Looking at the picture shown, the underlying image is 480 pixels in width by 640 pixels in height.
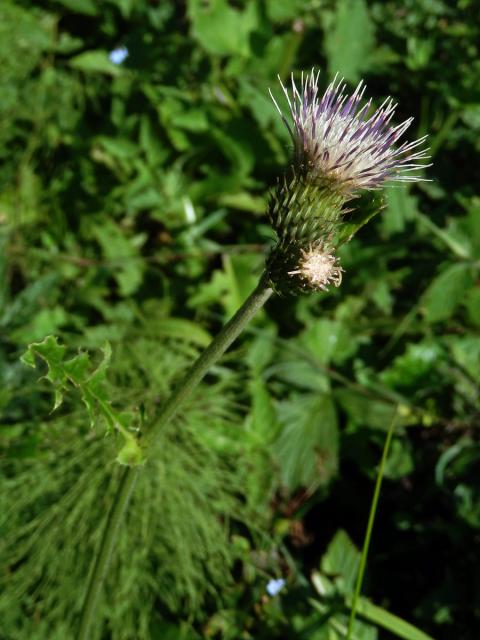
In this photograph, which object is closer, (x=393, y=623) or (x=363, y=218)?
(x=363, y=218)

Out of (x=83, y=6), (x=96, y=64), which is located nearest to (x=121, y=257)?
(x=96, y=64)

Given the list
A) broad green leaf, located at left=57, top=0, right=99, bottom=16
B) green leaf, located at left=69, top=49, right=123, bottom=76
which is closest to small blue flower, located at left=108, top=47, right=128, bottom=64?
green leaf, located at left=69, top=49, right=123, bottom=76

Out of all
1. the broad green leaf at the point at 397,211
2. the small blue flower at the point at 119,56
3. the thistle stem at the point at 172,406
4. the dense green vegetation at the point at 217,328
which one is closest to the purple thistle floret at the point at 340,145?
the thistle stem at the point at 172,406

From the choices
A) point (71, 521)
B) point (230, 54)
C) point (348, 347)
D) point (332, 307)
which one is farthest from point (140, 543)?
point (230, 54)

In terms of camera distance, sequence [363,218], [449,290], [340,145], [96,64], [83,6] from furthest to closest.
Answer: [83,6], [96,64], [449,290], [340,145], [363,218]

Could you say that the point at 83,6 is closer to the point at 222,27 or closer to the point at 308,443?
the point at 222,27

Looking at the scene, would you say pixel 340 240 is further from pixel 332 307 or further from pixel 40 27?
pixel 40 27

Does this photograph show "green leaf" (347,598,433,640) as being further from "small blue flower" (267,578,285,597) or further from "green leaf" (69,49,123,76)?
"green leaf" (69,49,123,76)
